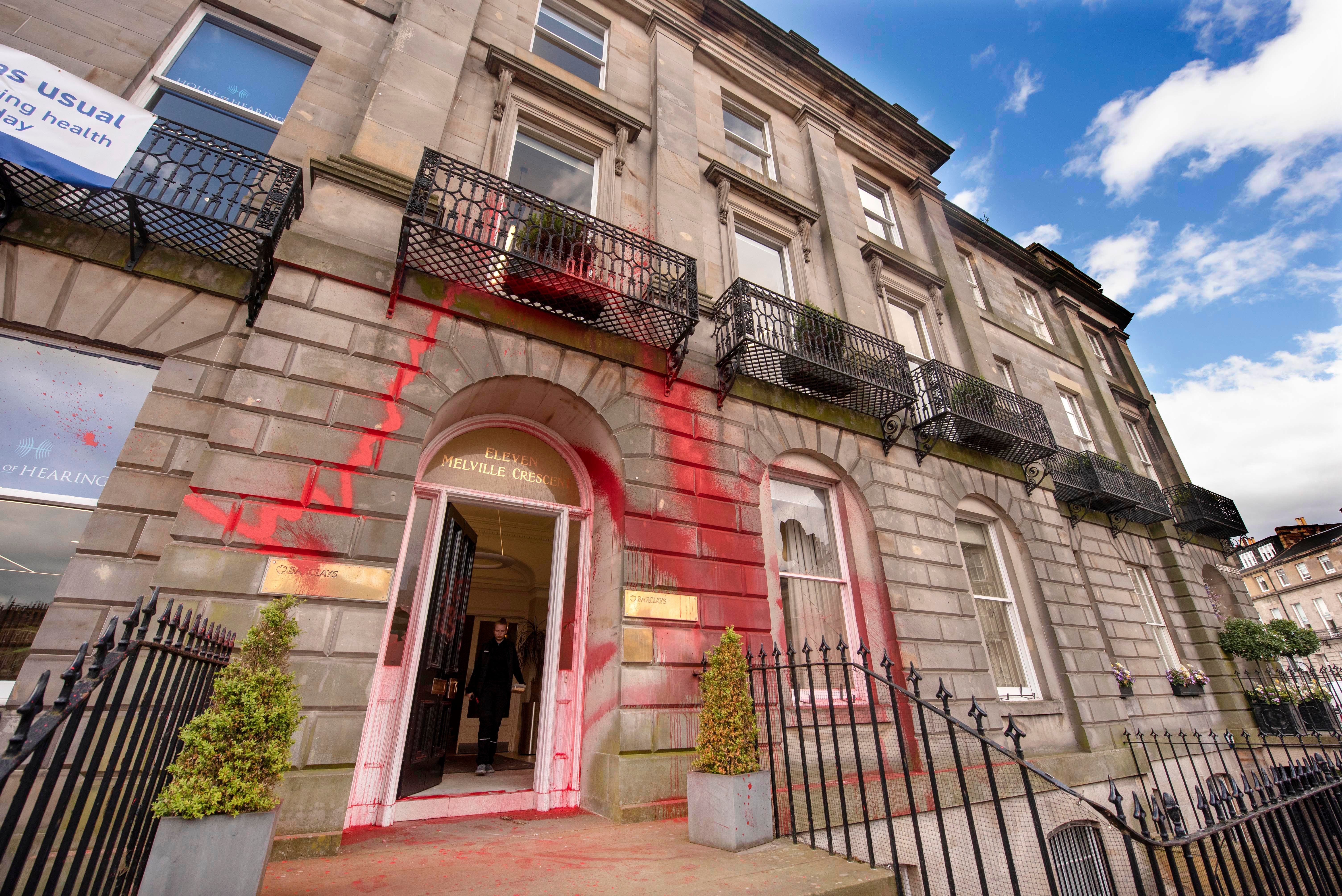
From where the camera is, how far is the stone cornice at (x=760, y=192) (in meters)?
10.8

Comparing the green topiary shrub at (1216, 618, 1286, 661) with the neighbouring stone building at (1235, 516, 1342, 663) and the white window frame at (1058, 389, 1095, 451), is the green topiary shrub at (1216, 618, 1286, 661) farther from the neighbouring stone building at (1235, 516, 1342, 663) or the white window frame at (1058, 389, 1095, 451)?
the neighbouring stone building at (1235, 516, 1342, 663)

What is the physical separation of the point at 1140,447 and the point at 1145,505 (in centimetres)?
604

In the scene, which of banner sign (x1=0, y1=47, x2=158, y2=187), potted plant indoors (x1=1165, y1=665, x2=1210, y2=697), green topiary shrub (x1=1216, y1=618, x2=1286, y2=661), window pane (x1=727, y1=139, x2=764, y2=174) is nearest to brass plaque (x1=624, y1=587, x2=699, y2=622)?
banner sign (x1=0, y1=47, x2=158, y2=187)

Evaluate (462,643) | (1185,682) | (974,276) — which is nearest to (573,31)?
(462,643)

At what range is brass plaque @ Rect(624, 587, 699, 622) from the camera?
6.23 m

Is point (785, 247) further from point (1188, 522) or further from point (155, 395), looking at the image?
point (1188, 522)

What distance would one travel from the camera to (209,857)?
2803 mm

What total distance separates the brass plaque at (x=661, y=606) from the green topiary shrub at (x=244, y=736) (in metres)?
3.40

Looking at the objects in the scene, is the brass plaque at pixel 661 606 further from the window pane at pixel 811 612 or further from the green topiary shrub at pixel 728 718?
the window pane at pixel 811 612

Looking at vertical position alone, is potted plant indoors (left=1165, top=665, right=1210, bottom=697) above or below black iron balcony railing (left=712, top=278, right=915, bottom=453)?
below

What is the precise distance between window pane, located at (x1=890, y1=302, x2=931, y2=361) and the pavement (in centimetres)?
1100

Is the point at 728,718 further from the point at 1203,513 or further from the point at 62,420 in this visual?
the point at 1203,513

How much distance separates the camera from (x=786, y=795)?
501 centimetres

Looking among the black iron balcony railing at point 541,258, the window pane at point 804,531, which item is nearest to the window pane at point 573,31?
the black iron balcony railing at point 541,258
